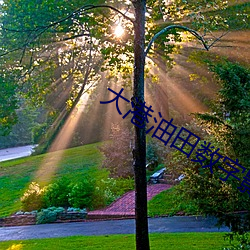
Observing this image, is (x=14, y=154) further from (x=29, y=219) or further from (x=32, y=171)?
(x=29, y=219)

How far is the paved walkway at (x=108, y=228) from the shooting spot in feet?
26.6

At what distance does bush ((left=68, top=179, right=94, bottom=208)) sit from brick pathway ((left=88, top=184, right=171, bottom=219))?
1.92 ft

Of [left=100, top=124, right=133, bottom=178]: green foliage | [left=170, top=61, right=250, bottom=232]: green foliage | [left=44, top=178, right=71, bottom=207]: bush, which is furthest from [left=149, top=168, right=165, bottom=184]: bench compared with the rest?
[left=170, top=61, right=250, bottom=232]: green foliage

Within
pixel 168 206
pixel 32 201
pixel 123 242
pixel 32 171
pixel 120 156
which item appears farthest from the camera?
pixel 32 171

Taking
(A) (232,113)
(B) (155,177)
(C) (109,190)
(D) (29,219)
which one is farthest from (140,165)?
(B) (155,177)

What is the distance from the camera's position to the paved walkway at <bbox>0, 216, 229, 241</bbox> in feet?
26.6

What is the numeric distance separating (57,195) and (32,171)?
9.08 metres

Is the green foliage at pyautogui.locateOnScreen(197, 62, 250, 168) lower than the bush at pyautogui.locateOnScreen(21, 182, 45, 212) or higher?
higher

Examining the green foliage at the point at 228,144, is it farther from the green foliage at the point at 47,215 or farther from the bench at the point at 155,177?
the bench at the point at 155,177

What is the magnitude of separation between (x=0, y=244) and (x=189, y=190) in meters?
5.29

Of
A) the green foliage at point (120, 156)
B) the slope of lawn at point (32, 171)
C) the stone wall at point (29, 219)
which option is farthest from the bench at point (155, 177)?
the stone wall at point (29, 219)

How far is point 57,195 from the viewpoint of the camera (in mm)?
11570

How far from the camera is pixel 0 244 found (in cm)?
814

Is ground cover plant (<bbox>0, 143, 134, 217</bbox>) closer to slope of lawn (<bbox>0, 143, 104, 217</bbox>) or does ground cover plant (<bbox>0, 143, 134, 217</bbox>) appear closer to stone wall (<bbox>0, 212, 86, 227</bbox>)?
slope of lawn (<bbox>0, 143, 104, 217</bbox>)
